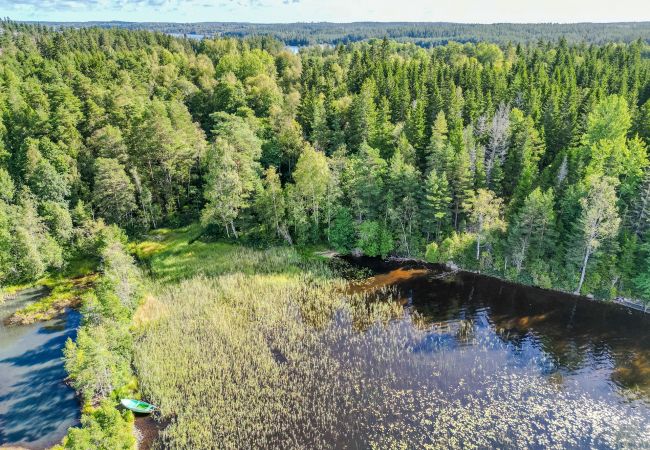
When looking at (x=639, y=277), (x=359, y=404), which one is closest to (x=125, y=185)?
(x=359, y=404)

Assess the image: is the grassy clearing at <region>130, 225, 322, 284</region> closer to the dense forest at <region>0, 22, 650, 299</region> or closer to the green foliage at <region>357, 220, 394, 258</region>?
the dense forest at <region>0, 22, 650, 299</region>

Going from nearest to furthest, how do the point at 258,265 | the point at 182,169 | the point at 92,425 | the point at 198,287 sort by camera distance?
the point at 92,425 → the point at 198,287 → the point at 258,265 → the point at 182,169

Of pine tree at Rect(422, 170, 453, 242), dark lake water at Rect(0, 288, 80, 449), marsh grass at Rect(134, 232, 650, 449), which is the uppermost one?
pine tree at Rect(422, 170, 453, 242)

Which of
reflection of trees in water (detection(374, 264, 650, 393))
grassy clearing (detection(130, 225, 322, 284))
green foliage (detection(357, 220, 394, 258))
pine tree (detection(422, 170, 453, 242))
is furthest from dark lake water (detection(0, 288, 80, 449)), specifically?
pine tree (detection(422, 170, 453, 242))

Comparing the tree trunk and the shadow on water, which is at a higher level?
the tree trunk

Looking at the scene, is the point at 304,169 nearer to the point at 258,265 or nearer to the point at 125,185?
the point at 258,265
